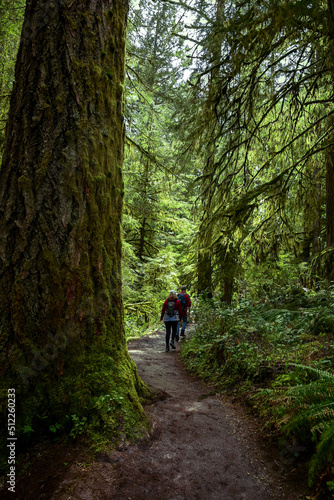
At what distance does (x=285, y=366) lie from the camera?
3.56m

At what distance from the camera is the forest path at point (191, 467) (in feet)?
6.86

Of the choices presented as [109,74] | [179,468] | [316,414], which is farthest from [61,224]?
[316,414]

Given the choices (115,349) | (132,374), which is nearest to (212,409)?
(132,374)

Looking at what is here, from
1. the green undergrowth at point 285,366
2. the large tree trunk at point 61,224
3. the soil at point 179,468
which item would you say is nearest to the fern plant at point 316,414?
the green undergrowth at point 285,366

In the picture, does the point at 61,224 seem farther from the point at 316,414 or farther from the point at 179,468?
the point at 316,414

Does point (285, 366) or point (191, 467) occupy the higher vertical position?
point (285, 366)

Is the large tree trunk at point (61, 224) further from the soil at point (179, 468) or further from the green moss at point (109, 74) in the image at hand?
the soil at point (179, 468)

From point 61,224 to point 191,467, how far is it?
8.18 feet

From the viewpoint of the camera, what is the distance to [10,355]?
8.00ft

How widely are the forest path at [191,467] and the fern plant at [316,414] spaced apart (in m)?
0.35

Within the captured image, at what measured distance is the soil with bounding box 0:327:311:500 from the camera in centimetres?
205

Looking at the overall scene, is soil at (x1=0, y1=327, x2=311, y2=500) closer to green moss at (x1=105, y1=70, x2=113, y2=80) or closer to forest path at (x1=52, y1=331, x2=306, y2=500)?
forest path at (x1=52, y1=331, x2=306, y2=500)

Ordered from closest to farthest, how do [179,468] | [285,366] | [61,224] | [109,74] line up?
[179,468] → [61,224] → [109,74] → [285,366]

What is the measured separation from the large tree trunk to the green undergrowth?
158 cm
